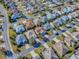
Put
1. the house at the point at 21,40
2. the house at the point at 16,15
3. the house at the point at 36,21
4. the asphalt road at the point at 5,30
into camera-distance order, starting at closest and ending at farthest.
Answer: the asphalt road at the point at 5,30
the house at the point at 21,40
the house at the point at 36,21
the house at the point at 16,15

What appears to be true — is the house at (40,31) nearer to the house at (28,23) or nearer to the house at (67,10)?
the house at (28,23)

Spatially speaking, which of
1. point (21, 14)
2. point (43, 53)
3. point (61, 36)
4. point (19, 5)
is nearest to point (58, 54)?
point (43, 53)

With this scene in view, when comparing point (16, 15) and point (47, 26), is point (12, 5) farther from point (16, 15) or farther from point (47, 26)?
point (47, 26)

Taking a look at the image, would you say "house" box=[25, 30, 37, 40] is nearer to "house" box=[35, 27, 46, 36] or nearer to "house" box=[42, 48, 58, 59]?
"house" box=[35, 27, 46, 36]

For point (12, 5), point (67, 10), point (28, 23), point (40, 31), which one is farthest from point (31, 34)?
point (67, 10)

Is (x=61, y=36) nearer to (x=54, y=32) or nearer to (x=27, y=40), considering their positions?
(x=54, y=32)

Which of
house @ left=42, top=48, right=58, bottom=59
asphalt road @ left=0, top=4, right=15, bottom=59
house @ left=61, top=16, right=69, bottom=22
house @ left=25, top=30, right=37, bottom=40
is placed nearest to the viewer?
house @ left=42, top=48, right=58, bottom=59

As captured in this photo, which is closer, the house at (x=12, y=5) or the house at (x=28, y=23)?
the house at (x=28, y=23)

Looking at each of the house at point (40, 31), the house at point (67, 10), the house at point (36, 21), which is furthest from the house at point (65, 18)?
the house at point (40, 31)

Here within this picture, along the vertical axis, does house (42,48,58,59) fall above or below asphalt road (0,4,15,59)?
below

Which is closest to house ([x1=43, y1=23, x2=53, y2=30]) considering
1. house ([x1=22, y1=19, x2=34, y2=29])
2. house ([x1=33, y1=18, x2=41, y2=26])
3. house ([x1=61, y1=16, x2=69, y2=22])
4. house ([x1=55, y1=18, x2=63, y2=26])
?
house ([x1=33, y1=18, x2=41, y2=26])

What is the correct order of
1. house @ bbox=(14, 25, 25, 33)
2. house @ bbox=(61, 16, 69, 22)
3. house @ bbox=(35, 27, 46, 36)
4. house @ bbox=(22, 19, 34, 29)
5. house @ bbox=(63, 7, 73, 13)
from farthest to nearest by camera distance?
house @ bbox=(63, 7, 73, 13)
house @ bbox=(61, 16, 69, 22)
house @ bbox=(22, 19, 34, 29)
house @ bbox=(14, 25, 25, 33)
house @ bbox=(35, 27, 46, 36)
